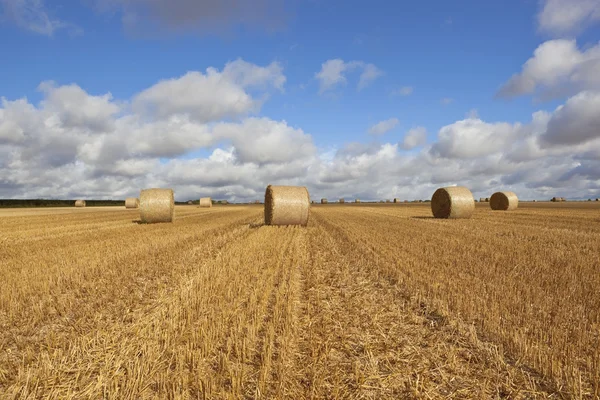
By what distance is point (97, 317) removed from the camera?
473 cm

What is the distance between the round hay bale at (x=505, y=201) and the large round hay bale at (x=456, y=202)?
13.0m

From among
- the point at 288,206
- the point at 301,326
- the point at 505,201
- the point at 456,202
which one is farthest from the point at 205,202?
the point at 301,326

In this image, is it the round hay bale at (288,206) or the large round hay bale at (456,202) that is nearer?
the round hay bale at (288,206)

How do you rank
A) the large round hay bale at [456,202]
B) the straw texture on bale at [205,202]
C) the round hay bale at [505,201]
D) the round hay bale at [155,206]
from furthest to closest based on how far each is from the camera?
the straw texture on bale at [205,202], the round hay bale at [505,201], the large round hay bale at [456,202], the round hay bale at [155,206]

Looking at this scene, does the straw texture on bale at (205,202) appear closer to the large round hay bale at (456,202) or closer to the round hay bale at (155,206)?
the round hay bale at (155,206)

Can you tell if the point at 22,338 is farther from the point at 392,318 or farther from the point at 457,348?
the point at 457,348

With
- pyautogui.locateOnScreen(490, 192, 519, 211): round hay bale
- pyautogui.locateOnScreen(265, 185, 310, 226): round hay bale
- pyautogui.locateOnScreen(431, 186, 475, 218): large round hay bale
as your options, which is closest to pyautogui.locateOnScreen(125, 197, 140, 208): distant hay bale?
pyautogui.locateOnScreen(265, 185, 310, 226): round hay bale

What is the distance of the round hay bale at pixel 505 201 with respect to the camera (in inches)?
1220

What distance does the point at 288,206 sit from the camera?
50.1 ft

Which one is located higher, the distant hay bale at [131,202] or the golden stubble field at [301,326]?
the distant hay bale at [131,202]

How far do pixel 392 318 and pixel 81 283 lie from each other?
5291 millimetres

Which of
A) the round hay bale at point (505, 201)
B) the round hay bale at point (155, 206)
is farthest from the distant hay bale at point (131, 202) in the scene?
the round hay bale at point (505, 201)

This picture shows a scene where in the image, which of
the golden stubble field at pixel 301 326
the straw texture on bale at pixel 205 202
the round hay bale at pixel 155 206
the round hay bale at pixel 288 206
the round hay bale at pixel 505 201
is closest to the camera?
the golden stubble field at pixel 301 326

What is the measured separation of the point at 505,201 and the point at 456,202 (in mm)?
14552
